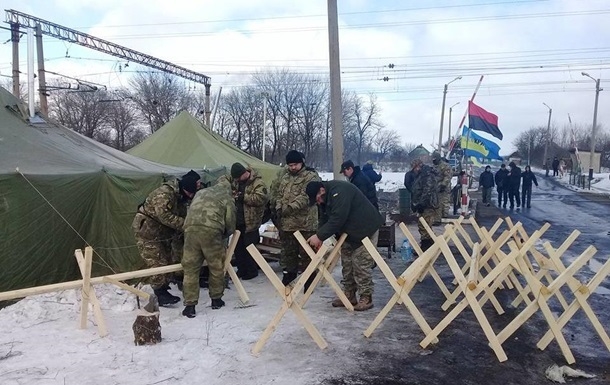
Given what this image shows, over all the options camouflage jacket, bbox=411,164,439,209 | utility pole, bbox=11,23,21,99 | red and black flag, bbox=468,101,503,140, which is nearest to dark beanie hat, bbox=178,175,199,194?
camouflage jacket, bbox=411,164,439,209

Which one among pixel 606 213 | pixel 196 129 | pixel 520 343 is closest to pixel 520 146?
pixel 606 213

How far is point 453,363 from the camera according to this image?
15.1ft

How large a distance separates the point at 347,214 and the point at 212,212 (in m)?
1.53

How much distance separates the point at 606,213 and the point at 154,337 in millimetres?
17217

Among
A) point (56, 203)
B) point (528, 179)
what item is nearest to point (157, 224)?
point (56, 203)

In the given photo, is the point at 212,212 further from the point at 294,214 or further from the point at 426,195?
the point at 426,195

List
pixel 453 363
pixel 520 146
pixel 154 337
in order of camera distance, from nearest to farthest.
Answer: pixel 453 363, pixel 154 337, pixel 520 146

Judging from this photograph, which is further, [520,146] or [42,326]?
[520,146]

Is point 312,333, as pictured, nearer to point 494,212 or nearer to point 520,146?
point 494,212

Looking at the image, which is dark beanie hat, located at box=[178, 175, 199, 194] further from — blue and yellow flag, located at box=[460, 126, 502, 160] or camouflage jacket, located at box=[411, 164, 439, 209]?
blue and yellow flag, located at box=[460, 126, 502, 160]

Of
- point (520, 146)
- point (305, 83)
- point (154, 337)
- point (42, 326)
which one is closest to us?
point (154, 337)

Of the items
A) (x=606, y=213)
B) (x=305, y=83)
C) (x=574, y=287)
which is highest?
(x=305, y=83)

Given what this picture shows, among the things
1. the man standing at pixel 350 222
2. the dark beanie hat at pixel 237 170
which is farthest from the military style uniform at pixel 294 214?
the man standing at pixel 350 222

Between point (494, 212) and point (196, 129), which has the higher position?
point (196, 129)
